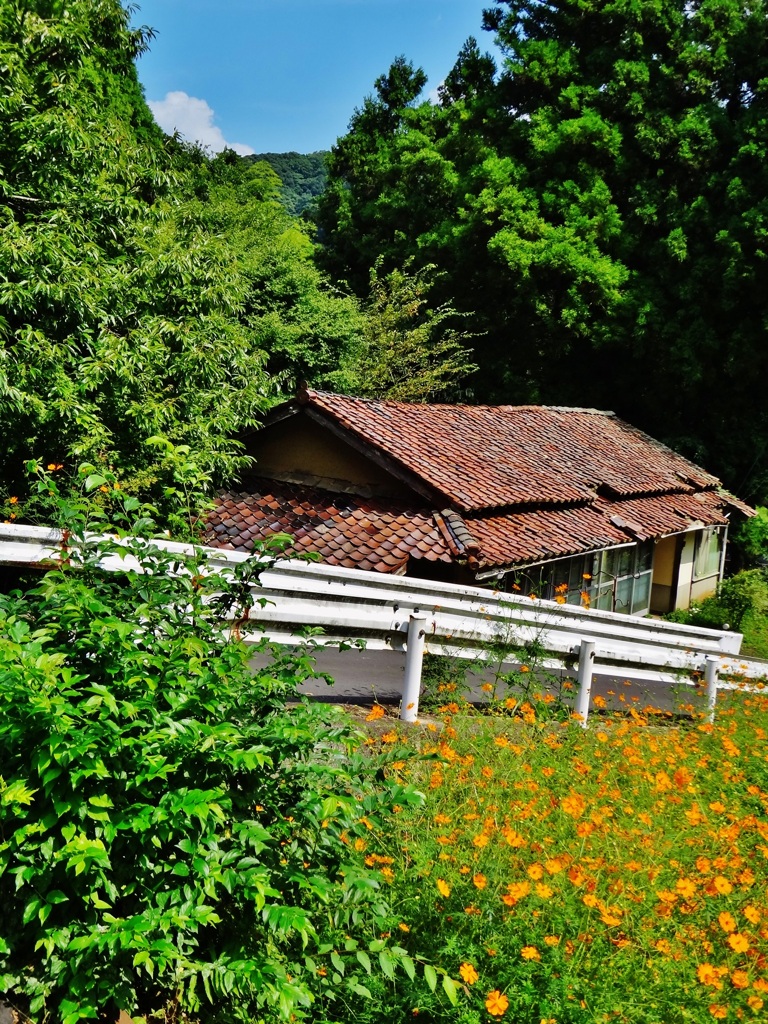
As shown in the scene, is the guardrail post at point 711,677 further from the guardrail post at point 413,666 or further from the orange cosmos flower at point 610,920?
the orange cosmos flower at point 610,920

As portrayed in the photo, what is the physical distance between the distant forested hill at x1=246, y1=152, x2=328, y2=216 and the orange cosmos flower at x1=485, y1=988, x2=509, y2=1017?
6252cm

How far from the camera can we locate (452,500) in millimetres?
13539

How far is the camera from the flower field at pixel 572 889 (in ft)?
10.8

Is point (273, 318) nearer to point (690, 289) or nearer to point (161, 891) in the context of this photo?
point (690, 289)

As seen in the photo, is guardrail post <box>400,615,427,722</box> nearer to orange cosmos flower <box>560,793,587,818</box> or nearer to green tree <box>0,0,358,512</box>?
orange cosmos flower <box>560,793,587,818</box>

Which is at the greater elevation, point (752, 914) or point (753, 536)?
point (753, 536)

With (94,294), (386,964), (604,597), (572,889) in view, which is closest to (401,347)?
(604,597)

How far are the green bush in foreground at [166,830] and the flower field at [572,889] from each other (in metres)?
0.32

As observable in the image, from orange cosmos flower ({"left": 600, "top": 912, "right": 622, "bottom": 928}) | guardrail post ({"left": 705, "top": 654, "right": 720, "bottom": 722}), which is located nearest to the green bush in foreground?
orange cosmos flower ({"left": 600, "top": 912, "right": 622, "bottom": 928})

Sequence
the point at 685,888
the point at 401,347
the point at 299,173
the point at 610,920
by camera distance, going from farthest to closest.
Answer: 1. the point at 299,173
2. the point at 401,347
3. the point at 685,888
4. the point at 610,920

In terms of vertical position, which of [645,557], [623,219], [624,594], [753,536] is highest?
[623,219]

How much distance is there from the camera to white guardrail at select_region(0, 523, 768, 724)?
6945mm

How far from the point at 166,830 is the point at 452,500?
10.8 m

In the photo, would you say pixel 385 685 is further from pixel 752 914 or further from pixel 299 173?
pixel 299 173
